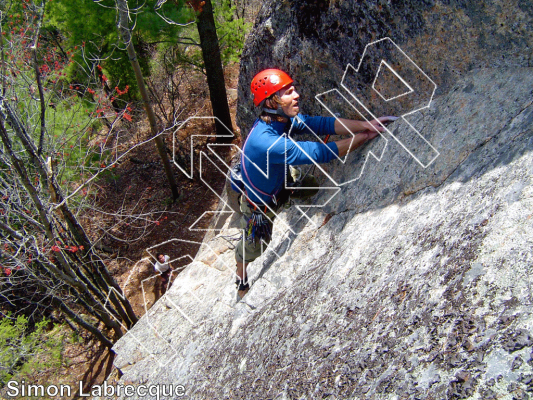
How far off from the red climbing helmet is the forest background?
1.81 metres

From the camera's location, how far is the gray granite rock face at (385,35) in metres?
2.88

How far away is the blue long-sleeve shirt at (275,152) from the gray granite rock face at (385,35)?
0.70m

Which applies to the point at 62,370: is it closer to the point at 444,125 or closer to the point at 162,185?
the point at 162,185

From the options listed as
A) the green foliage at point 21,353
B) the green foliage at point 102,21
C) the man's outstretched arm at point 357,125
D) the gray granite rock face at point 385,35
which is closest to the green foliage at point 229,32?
the green foliage at point 102,21

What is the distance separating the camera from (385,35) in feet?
11.6

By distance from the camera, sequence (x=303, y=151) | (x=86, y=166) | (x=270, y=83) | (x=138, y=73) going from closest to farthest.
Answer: (x=303, y=151) < (x=270, y=83) < (x=138, y=73) < (x=86, y=166)

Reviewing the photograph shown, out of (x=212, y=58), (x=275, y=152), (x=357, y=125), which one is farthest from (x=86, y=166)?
(x=357, y=125)

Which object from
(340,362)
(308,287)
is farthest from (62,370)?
(340,362)

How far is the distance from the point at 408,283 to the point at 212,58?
31.2ft

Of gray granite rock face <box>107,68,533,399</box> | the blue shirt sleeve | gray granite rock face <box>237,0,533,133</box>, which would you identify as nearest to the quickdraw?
gray granite rock face <box>107,68,533,399</box>

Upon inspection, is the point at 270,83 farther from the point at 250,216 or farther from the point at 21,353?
the point at 21,353

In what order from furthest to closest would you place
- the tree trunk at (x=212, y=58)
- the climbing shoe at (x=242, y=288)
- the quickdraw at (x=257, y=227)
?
the tree trunk at (x=212, y=58) < the climbing shoe at (x=242, y=288) < the quickdraw at (x=257, y=227)

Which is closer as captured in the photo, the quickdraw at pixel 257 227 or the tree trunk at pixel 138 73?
the quickdraw at pixel 257 227
